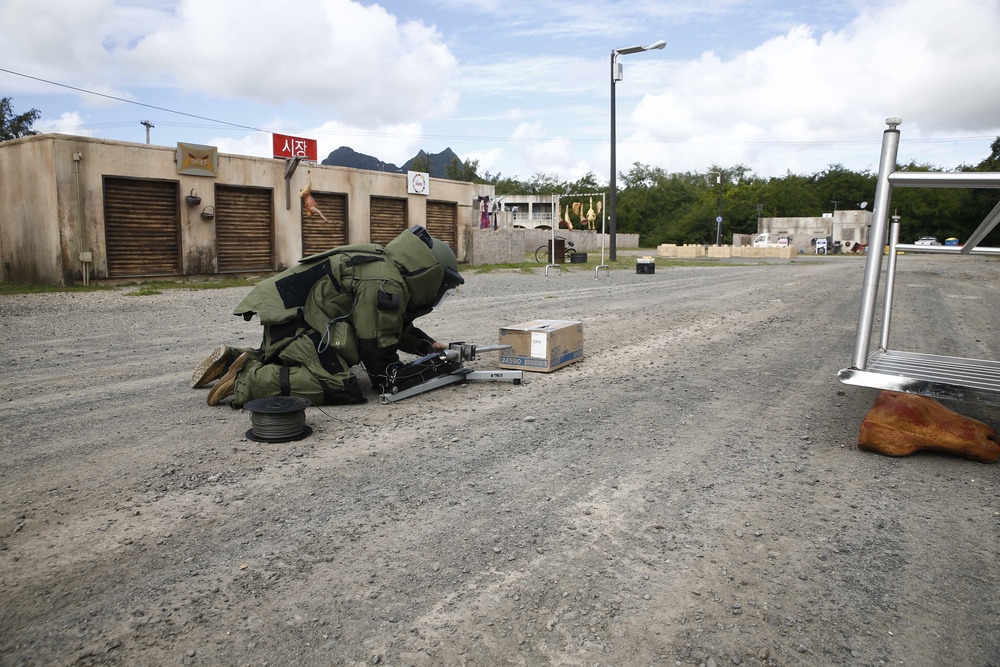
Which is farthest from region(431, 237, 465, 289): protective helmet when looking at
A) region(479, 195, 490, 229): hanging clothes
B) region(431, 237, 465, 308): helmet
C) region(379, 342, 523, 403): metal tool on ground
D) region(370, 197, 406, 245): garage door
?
region(479, 195, 490, 229): hanging clothes

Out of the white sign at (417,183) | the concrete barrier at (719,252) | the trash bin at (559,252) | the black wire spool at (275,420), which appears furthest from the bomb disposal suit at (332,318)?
the concrete barrier at (719,252)

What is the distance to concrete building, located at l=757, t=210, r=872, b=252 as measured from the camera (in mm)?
60125

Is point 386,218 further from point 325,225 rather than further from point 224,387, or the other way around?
point 224,387

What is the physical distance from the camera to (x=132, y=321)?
10586 millimetres

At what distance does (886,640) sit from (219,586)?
2507mm

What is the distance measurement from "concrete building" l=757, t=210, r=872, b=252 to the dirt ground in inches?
2290

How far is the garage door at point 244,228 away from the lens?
1911cm

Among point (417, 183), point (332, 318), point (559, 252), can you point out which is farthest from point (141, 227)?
point (559, 252)

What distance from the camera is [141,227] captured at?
17.3m

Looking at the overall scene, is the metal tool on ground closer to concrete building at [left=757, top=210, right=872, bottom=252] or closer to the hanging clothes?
A: the hanging clothes

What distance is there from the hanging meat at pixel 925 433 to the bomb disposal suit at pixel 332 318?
3.37 metres

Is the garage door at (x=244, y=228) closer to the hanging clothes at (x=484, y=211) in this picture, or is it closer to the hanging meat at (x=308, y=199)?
the hanging meat at (x=308, y=199)

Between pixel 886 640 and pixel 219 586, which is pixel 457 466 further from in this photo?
pixel 886 640

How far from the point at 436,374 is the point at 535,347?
1165 millimetres
